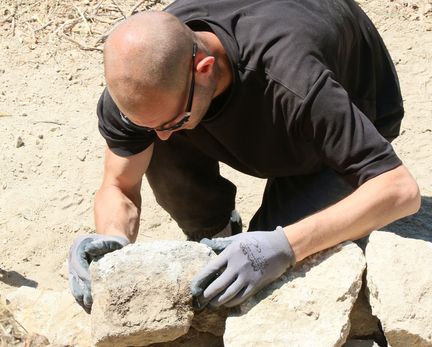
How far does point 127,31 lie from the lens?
263 centimetres

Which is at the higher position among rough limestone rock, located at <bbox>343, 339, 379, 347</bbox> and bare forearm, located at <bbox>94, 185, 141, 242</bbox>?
rough limestone rock, located at <bbox>343, 339, 379, 347</bbox>

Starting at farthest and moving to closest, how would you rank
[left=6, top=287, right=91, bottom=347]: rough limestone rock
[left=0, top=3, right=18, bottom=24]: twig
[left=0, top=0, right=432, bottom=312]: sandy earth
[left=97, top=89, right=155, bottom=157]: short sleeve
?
[left=0, top=3, right=18, bottom=24]: twig < [left=0, top=0, right=432, bottom=312]: sandy earth < [left=97, top=89, right=155, bottom=157]: short sleeve < [left=6, top=287, right=91, bottom=347]: rough limestone rock

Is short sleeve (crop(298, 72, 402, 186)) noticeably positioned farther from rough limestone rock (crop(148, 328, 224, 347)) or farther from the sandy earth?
rough limestone rock (crop(148, 328, 224, 347))

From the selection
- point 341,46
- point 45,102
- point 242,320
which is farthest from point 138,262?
point 45,102

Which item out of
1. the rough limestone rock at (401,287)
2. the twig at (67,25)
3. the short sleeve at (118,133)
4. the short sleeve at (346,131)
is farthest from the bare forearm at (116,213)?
the twig at (67,25)

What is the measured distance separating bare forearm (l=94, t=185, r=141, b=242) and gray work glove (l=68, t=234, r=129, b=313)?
273mm

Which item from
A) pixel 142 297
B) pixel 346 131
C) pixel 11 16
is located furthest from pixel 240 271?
pixel 11 16

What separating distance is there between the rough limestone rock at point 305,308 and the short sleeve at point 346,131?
286mm

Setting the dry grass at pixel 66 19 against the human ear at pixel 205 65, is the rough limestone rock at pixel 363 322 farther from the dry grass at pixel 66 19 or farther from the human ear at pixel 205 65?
the dry grass at pixel 66 19

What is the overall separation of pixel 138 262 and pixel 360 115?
0.90m

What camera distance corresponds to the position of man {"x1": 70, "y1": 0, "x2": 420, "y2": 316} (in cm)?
261

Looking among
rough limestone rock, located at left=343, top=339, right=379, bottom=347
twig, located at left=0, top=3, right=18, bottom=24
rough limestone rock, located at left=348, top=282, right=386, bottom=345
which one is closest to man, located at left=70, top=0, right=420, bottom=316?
rough limestone rock, located at left=348, top=282, right=386, bottom=345

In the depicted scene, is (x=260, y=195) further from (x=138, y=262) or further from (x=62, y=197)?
(x=138, y=262)

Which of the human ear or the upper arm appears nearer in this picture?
the human ear
